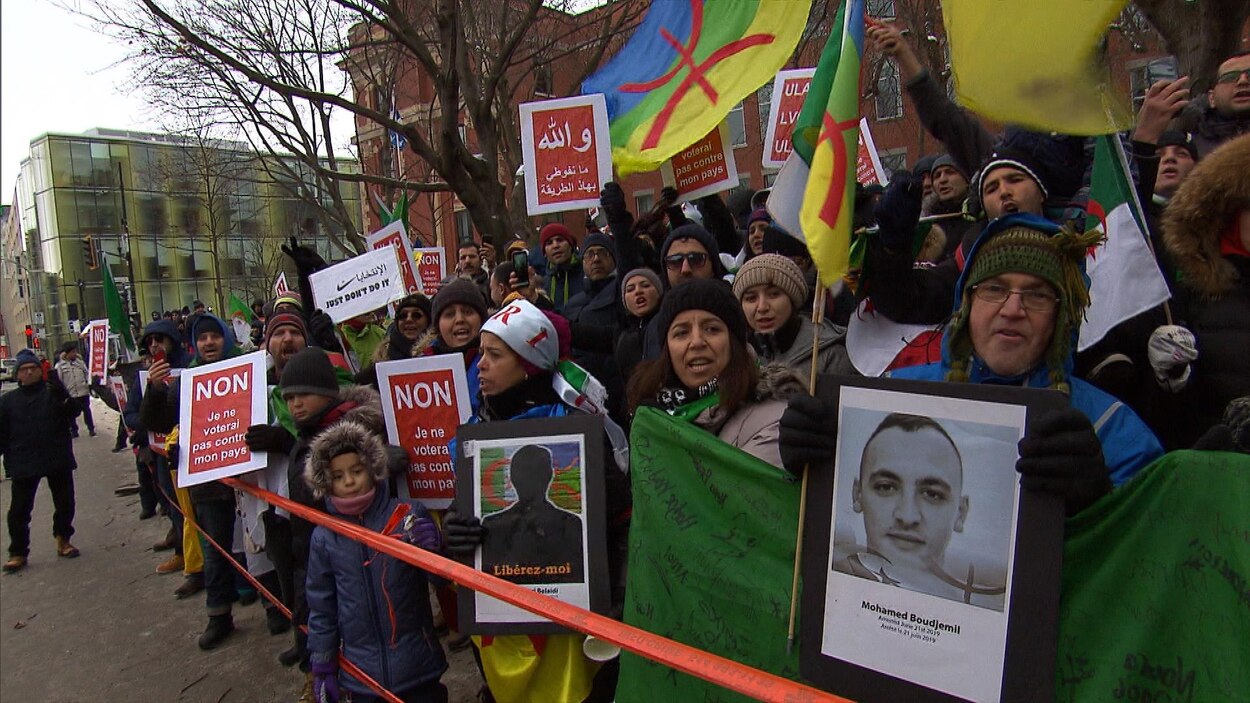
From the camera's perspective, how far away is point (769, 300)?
335cm

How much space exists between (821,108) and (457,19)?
981cm

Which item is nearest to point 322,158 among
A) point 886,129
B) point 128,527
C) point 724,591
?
point 128,527

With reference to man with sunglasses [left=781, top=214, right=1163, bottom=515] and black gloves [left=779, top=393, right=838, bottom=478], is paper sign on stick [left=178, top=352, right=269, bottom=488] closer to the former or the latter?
black gloves [left=779, top=393, right=838, bottom=478]

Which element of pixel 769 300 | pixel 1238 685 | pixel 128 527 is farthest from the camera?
pixel 128 527

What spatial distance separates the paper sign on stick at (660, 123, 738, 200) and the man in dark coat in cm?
794

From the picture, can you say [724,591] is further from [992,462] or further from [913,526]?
[992,462]

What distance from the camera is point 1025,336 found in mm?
1911

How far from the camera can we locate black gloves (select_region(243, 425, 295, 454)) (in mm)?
4094

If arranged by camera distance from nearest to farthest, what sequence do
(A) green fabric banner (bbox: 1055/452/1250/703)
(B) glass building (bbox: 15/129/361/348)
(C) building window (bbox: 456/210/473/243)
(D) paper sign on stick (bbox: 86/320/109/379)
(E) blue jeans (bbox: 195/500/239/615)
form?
(A) green fabric banner (bbox: 1055/452/1250/703), (E) blue jeans (bbox: 195/500/239/615), (D) paper sign on stick (bbox: 86/320/109/379), (C) building window (bbox: 456/210/473/243), (B) glass building (bbox: 15/129/361/348)

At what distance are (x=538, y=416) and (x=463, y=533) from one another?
554 mm

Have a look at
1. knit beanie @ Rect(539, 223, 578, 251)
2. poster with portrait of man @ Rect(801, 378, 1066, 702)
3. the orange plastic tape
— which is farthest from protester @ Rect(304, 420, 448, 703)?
knit beanie @ Rect(539, 223, 578, 251)

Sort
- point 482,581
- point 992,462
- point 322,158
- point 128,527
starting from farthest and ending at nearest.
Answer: point 322,158 → point 128,527 → point 482,581 → point 992,462

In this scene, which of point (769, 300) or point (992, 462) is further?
point (769, 300)

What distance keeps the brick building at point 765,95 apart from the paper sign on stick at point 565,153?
6.49 ft
